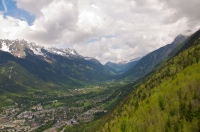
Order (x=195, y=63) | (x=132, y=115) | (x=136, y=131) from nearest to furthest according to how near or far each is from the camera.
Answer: (x=136, y=131)
(x=132, y=115)
(x=195, y=63)

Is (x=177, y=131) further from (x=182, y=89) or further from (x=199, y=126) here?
(x=182, y=89)

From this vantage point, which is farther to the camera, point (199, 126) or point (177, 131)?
point (177, 131)

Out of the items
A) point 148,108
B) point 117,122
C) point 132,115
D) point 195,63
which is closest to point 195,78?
point 195,63

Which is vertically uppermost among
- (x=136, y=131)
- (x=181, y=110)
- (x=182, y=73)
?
(x=182, y=73)

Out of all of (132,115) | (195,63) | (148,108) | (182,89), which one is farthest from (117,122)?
(195,63)

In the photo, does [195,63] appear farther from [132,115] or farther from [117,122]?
[117,122]

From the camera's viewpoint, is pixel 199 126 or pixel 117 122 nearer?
pixel 199 126

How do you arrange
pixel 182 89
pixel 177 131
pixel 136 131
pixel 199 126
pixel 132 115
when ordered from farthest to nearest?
pixel 132 115 → pixel 182 89 → pixel 136 131 → pixel 177 131 → pixel 199 126

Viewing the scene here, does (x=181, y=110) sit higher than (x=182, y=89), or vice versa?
(x=182, y=89)

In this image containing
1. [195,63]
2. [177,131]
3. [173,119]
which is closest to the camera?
[177,131]
